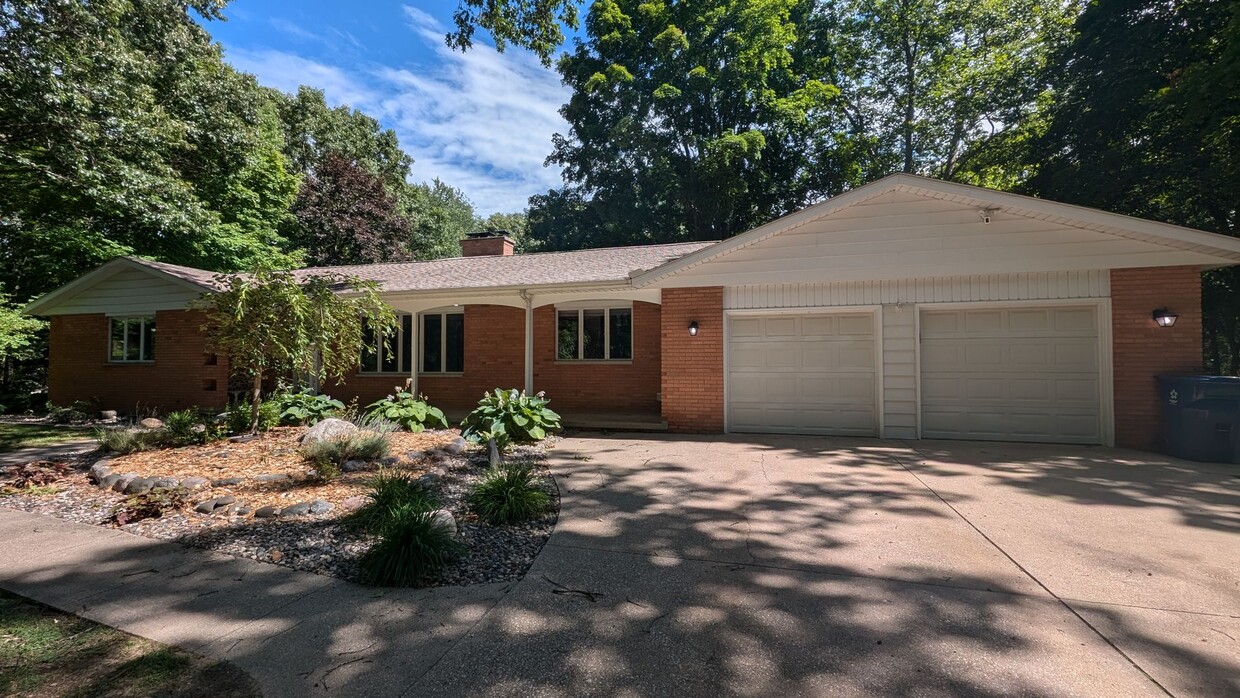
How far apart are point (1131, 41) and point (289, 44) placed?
1857 centimetres

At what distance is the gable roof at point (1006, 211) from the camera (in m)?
7.29

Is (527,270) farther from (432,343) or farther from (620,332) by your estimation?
(432,343)

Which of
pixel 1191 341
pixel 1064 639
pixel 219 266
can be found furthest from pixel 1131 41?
pixel 219 266

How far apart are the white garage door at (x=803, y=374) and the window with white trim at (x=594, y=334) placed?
9.01ft

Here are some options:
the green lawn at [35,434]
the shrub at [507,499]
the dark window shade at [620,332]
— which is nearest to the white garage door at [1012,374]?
the dark window shade at [620,332]

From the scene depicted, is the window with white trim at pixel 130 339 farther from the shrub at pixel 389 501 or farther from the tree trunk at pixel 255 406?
the shrub at pixel 389 501

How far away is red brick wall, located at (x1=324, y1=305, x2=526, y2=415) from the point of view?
1191cm

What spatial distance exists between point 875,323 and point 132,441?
11.4m

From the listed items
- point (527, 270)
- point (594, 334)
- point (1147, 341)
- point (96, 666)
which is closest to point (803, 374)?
point (594, 334)

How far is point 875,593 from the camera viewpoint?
318cm

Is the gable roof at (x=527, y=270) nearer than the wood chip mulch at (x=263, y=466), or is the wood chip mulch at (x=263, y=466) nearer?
the wood chip mulch at (x=263, y=466)

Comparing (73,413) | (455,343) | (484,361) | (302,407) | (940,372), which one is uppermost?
(455,343)

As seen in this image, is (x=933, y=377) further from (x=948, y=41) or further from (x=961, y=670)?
(x=948, y=41)

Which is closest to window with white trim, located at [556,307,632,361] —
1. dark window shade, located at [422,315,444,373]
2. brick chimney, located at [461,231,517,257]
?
dark window shade, located at [422,315,444,373]
